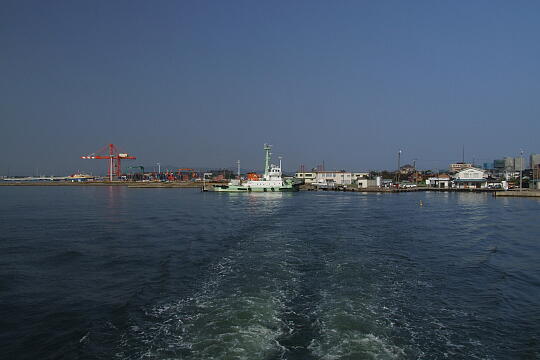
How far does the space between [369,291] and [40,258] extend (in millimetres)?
10108

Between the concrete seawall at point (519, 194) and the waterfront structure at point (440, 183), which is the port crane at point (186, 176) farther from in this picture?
the concrete seawall at point (519, 194)

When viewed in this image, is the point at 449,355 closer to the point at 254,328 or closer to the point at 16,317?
the point at 254,328

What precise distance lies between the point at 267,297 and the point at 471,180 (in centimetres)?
6718

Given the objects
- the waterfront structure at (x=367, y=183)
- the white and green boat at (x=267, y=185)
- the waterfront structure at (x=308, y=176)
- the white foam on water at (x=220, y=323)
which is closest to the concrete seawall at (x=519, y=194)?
the waterfront structure at (x=367, y=183)

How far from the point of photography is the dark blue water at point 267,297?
5613mm

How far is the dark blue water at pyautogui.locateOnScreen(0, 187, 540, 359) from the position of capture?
5613 millimetres

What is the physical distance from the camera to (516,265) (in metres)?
11.3

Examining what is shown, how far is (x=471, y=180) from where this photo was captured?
64125mm

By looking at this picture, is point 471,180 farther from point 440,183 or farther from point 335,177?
point 335,177

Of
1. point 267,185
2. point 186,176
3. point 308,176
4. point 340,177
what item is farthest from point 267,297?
point 186,176

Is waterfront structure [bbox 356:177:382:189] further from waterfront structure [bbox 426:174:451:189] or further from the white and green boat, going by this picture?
the white and green boat

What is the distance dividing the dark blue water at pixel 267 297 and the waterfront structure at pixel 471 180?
54.5 m

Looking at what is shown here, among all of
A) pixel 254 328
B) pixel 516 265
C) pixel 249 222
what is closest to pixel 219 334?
pixel 254 328

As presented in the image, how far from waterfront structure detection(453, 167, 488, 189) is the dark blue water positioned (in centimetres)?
5448
